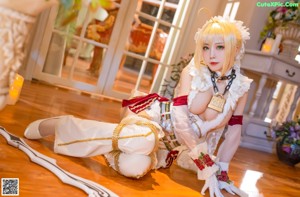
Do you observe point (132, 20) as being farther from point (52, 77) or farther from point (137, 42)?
point (52, 77)

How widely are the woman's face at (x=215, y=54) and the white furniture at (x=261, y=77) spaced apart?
203 cm

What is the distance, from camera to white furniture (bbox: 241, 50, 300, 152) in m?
3.41

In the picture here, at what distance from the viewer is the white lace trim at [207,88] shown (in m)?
1.52

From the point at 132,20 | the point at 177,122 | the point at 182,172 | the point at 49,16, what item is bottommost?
the point at 182,172

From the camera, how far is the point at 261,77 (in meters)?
3.52

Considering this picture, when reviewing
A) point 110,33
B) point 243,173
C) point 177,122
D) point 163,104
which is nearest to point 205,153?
point 177,122

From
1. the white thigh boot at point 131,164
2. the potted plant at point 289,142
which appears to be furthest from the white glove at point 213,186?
the potted plant at point 289,142

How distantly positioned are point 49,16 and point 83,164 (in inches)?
93.1

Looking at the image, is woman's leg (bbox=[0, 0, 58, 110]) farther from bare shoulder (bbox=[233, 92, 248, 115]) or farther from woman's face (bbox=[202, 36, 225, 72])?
bare shoulder (bbox=[233, 92, 248, 115])

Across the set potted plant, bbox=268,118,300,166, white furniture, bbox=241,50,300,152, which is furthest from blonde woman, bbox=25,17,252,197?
white furniture, bbox=241,50,300,152

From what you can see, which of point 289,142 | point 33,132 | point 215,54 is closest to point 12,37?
point 33,132

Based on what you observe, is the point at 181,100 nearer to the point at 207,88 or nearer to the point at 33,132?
the point at 207,88

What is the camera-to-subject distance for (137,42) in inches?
163

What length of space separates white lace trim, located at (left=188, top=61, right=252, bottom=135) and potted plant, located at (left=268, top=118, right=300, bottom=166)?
190cm
